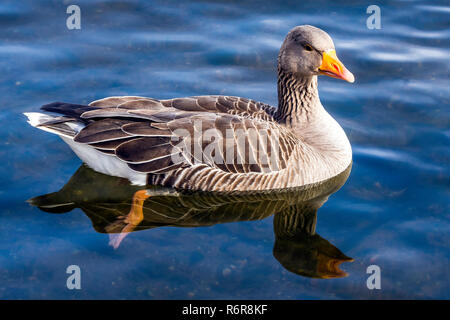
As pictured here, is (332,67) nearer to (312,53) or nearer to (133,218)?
(312,53)

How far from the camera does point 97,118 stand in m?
8.09

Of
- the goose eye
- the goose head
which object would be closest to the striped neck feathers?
the goose head

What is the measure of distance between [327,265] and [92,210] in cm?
301

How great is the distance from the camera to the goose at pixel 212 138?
792 cm

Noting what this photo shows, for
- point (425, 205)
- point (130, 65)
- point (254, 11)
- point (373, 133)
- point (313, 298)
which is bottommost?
point (313, 298)

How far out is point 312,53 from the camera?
808 cm

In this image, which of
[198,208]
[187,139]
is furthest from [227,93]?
[198,208]

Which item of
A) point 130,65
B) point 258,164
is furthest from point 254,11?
point 258,164

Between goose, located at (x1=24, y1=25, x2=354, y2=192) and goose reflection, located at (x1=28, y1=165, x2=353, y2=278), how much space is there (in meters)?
0.13

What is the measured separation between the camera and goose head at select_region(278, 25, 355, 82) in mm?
8047

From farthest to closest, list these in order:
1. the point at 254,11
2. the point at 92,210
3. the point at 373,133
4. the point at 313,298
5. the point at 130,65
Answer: the point at 254,11 < the point at 130,65 < the point at 373,133 < the point at 92,210 < the point at 313,298

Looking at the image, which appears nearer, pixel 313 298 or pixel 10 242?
pixel 313 298

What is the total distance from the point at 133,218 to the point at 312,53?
10.3 feet

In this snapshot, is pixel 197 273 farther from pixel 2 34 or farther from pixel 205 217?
pixel 2 34
